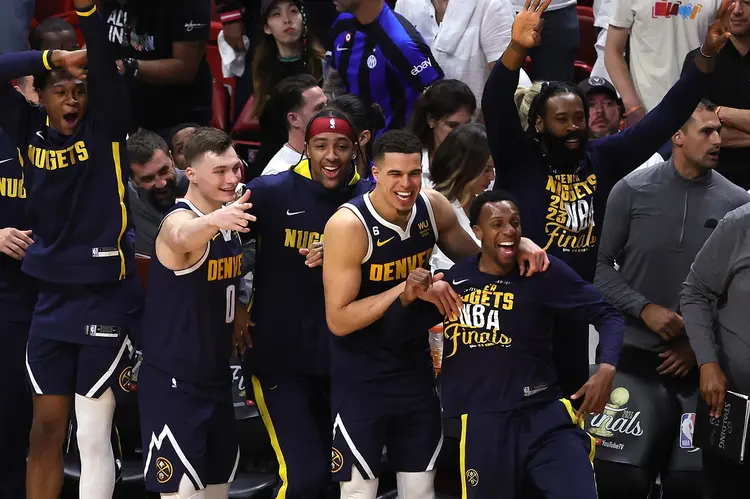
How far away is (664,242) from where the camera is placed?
20.9ft

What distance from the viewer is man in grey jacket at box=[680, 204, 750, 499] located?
5.70 meters

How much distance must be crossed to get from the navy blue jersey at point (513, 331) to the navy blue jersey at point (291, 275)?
0.69 meters

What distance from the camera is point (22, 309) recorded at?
6508 mm

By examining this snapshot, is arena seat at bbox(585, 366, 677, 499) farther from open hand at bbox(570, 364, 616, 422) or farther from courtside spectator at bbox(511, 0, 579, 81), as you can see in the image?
courtside spectator at bbox(511, 0, 579, 81)

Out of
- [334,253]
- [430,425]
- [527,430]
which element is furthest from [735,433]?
[334,253]

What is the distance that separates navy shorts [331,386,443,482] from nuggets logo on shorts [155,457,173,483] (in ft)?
2.32

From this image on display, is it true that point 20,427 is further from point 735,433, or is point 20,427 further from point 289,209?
point 735,433

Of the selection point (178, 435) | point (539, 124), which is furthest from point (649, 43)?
point (178, 435)

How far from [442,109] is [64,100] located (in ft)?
6.82

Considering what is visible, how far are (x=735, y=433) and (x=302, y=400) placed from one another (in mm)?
1913

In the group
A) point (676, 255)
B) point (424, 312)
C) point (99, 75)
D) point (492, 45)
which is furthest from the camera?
point (492, 45)

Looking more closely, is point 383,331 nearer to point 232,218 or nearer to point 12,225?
point 232,218

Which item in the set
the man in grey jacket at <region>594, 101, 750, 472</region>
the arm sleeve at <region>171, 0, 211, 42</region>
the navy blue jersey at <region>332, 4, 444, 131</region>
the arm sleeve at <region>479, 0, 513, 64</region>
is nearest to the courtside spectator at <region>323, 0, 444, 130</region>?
the navy blue jersey at <region>332, 4, 444, 131</region>

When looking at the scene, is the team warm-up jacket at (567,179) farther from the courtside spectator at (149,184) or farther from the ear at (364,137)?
the courtside spectator at (149,184)
